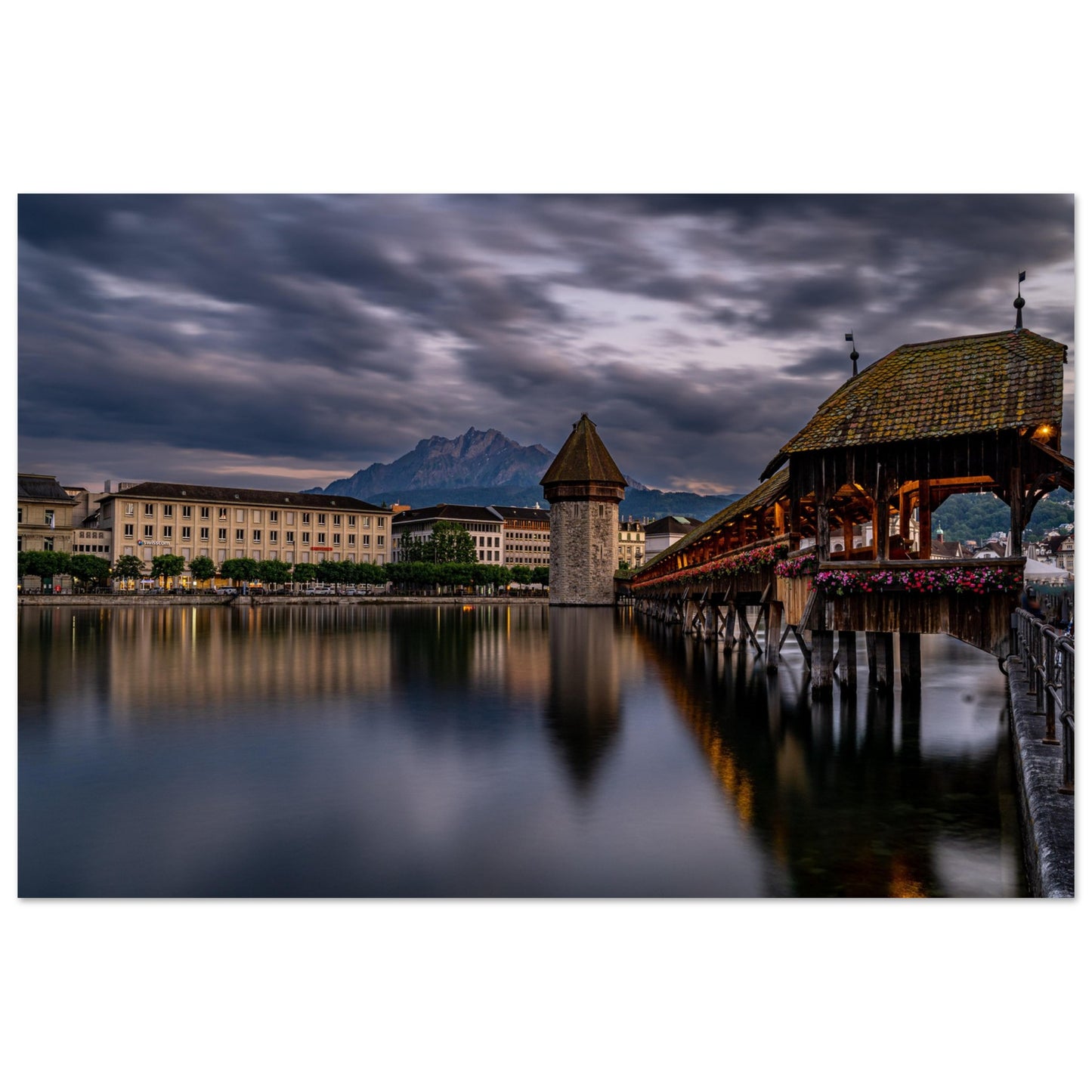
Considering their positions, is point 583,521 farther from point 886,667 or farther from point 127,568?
point 886,667

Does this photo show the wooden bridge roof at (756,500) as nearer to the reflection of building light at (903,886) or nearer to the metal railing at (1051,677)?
the metal railing at (1051,677)

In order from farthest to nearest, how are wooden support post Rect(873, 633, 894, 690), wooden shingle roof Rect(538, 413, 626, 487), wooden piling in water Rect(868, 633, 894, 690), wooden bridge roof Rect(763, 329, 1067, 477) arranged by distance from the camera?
wooden shingle roof Rect(538, 413, 626, 487), wooden support post Rect(873, 633, 894, 690), wooden piling in water Rect(868, 633, 894, 690), wooden bridge roof Rect(763, 329, 1067, 477)

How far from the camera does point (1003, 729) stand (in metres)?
15.2

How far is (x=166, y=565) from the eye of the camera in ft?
329

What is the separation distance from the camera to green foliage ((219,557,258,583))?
105500 millimetres

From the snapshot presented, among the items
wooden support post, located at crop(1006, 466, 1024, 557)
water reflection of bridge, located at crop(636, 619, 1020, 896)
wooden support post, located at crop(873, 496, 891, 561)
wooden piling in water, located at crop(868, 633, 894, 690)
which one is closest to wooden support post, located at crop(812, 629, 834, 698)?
water reflection of bridge, located at crop(636, 619, 1020, 896)

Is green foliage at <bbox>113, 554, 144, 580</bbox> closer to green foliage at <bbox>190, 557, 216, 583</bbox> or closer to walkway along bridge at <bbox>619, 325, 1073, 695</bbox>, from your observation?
green foliage at <bbox>190, 557, 216, 583</bbox>

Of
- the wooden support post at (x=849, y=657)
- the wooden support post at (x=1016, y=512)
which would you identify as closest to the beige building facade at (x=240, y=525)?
the wooden support post at (x=849, y=657)

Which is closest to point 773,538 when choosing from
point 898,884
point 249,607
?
point 898,884

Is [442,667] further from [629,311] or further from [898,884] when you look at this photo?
[898,884]

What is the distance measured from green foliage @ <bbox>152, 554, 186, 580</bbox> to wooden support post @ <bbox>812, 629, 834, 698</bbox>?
9364 cm

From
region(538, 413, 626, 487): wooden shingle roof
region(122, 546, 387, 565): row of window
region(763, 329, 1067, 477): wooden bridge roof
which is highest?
region(538, 413, 626, 487): wooden shingle roof

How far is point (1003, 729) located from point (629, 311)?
28.9 ft

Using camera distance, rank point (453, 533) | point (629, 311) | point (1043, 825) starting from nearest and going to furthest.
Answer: point (1043, 825)
point (629, 311)
point (453, 533)
